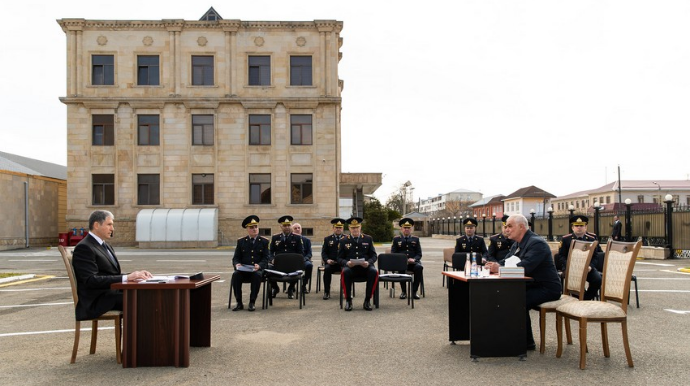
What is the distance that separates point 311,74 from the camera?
126 ft

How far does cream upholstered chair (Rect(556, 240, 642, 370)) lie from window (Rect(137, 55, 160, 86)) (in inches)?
1376

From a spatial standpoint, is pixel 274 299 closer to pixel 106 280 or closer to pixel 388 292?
pixel 388 292

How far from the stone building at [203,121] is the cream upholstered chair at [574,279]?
29.8 m

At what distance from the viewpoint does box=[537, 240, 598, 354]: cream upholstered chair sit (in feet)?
23.8

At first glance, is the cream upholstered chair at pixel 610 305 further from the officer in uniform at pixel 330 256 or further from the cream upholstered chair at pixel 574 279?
the officer in uniform at pixel 330 256

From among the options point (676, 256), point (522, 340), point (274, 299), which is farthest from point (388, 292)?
point (676, 256)

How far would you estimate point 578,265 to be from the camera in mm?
7988

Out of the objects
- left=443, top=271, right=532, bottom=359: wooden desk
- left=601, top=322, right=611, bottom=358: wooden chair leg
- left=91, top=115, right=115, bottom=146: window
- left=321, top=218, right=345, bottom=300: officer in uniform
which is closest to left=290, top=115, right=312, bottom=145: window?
left=91, top=115, right=115, bottom=146: window

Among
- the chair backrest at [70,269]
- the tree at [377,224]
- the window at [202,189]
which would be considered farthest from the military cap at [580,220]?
A: the tree at [377,224]

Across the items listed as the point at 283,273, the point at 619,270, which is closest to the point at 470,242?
the point at 283,273

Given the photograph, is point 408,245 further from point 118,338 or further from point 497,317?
point 118,338

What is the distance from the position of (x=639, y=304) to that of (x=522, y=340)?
5.61 metres

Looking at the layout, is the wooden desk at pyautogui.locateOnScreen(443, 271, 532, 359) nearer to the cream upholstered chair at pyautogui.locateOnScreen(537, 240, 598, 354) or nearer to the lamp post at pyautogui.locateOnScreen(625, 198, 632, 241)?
the cream upholstered chair at pyautogui.locateOnScreen(537, 240, 598, 354)

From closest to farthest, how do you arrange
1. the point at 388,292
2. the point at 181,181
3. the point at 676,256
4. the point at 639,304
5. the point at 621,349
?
the point at 621,349 → the point at 639,304 → the point at 388,292 → the point at 676,256 → the point at 181,181
